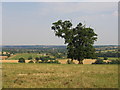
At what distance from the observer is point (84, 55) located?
5734cm

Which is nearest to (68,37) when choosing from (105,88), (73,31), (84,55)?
(73,31)

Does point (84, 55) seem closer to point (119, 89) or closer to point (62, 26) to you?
point (62, 26)

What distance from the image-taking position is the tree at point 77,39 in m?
56.7

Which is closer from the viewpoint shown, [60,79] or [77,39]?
Result: [60,79]

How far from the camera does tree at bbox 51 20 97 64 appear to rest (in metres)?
56.7

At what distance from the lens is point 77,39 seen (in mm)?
57969

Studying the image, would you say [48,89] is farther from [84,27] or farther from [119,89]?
[84,27]

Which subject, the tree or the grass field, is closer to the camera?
the grass field

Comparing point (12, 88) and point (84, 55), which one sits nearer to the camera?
point (12, 88)

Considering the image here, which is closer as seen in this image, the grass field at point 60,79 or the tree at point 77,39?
the grass field at point 60,79

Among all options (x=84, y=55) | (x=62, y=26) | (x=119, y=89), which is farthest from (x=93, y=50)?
(x=119, y=89)

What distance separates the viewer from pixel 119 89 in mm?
11039

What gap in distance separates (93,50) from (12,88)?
159ft

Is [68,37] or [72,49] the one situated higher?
[68,37]
